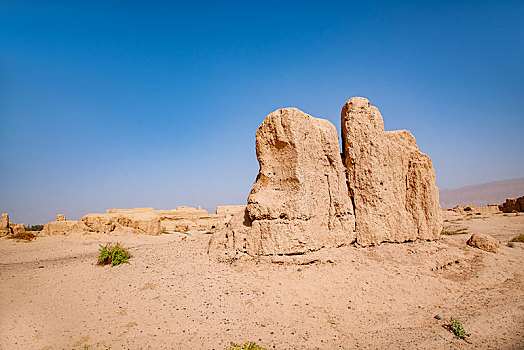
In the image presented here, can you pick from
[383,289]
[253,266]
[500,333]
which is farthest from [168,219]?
[500,333]

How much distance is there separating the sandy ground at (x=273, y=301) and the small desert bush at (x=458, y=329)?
0.40ft

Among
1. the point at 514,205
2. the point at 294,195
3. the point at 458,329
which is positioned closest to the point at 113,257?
the point at 294,195

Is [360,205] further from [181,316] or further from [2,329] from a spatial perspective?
[2,329]

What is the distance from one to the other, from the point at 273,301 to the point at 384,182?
444 cm

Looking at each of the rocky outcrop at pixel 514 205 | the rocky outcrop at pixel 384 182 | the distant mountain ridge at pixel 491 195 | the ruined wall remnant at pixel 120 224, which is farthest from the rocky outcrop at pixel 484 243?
the distant mountain ridge at pixel 491 195

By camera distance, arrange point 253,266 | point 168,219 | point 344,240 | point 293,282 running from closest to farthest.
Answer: point 293,282 < point 253,266 < point 344,240 < point 168,219

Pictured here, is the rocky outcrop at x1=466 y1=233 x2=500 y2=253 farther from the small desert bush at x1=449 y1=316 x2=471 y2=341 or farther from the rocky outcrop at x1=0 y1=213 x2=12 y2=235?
the rocky outcrop at x1=0 y1=213 x2=12 y2=235

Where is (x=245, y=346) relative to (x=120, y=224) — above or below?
below

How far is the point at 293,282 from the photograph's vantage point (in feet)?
19.1

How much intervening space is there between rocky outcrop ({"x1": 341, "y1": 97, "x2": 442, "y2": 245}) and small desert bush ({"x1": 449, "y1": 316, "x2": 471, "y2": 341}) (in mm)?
2601

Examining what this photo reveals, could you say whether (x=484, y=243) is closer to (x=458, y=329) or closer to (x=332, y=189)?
(x=458, y=329)

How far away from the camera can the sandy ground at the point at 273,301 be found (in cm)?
443

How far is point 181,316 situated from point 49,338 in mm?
2039

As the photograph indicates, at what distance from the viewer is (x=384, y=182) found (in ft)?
24.6
